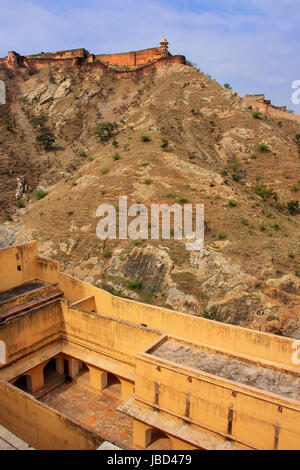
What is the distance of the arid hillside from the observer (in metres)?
16.2

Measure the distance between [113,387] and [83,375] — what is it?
1.20m

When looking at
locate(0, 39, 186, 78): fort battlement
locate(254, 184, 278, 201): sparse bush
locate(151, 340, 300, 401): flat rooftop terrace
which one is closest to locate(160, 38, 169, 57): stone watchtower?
locate(0, 39, 186, 78): fort battlement

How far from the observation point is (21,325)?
1078cm

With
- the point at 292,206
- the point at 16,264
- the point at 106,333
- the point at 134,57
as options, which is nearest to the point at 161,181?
the point at 292,206

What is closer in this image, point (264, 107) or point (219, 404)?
point (219, 404)

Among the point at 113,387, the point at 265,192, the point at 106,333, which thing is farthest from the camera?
the point at 265,192

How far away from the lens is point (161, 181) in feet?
75.8

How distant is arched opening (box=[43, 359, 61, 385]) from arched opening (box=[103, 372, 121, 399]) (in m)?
1.84

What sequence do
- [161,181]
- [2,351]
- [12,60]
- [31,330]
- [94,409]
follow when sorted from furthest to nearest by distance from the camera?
[12,60]
[161,181]
[31,330]
[94,409]
[2,351]

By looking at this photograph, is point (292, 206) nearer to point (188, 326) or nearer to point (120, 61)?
point (188, 326)

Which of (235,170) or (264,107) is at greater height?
(264,107)

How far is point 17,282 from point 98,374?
4750mm

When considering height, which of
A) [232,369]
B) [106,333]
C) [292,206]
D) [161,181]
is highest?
[161,181]

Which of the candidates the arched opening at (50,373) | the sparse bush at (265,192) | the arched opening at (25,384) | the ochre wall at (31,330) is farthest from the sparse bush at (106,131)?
the arched opening at (25,384)
